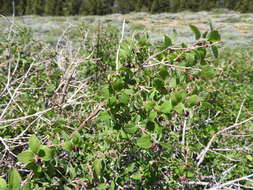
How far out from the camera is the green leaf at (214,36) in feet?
3.38

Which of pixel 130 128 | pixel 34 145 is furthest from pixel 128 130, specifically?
pixel 34 145

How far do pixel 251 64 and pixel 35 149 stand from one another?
6.16 meters

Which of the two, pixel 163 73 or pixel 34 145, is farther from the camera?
pixel 163 73

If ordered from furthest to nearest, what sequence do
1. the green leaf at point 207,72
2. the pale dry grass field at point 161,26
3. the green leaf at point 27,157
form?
the pale dry grass field at point 161,26, the green leaf at point 207,72, the green leaf at point 27,157

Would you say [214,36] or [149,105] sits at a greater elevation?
[214,36]

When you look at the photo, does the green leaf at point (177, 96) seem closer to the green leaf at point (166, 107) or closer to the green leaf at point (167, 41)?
the green leaf at point (166, 107)

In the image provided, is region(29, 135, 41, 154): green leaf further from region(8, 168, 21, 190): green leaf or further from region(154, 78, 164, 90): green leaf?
region(154, 78, 164, 90): green leaf

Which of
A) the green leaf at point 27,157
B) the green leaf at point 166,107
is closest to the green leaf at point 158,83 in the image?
the green leaf at point 166,107

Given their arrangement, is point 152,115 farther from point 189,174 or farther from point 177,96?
point 189,174

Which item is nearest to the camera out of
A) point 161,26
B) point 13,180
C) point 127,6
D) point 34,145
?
point 13,180

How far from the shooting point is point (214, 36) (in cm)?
104

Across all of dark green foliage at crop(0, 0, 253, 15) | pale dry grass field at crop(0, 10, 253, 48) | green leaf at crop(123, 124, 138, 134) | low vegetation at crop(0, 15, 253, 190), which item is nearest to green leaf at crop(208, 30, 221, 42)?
low vegetation at crop(0, 15, 253, 190)

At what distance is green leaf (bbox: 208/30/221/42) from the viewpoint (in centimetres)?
103

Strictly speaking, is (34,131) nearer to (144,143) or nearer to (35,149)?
(35,149)
